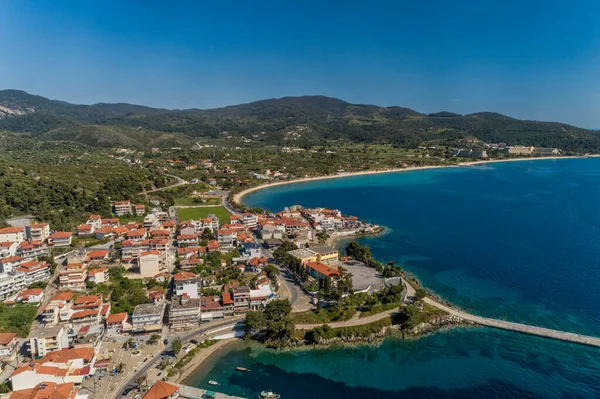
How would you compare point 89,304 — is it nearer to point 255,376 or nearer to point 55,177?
point 255,376

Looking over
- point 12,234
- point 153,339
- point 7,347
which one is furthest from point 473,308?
point 12,234

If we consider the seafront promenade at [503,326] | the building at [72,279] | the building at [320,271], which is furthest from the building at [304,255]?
the building at [72,279]

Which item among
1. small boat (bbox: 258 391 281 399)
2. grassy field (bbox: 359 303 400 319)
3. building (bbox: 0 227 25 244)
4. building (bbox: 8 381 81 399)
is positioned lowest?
small boat (bbox: 258 391 281 399)

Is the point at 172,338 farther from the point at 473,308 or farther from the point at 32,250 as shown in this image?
the point at 473,308

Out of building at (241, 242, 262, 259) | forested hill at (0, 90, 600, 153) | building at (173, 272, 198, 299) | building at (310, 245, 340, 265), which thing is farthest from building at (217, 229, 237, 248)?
forested hill at (0, 90, 600, 153)

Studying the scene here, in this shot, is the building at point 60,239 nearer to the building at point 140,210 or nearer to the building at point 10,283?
the building at point 10,283

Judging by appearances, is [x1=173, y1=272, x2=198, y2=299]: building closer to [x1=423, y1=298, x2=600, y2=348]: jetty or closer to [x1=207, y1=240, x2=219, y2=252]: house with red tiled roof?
[x1=207, y1=240, x2=219, y2=252]: house with red tiled roof
